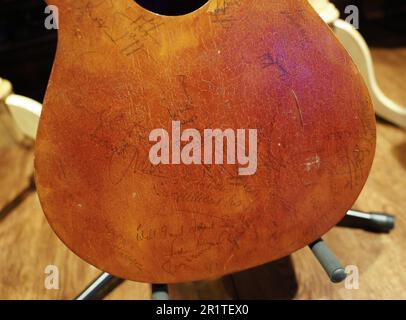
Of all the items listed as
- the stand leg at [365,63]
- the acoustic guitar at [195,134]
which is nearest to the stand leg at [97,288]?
the acoustic guitar at [195,134]

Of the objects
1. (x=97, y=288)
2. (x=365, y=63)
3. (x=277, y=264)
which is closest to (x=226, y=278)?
(x=277, y=264)

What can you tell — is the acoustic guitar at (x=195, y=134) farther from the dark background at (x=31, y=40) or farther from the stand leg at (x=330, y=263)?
the dark background at (x=31, y=40)

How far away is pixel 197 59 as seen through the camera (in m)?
0.51

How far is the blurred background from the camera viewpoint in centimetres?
81

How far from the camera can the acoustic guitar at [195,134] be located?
510 mm

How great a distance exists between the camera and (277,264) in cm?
86

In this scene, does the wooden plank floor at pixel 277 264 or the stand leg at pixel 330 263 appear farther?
the wooden plank floor at pixel 277 264

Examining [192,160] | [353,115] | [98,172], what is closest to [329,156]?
[353,115]

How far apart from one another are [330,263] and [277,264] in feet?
1.05

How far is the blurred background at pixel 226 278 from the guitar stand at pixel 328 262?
1.0 inches

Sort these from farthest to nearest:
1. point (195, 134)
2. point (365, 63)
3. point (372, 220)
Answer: point (365, 63)
point (372, 220)
point (195, 134)

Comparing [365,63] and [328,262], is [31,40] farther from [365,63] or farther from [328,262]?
[328,262]

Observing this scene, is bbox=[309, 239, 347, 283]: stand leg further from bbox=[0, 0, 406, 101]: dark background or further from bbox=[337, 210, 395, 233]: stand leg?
bbox=[0, 0, 406, 101]: dark background

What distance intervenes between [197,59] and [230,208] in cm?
20
